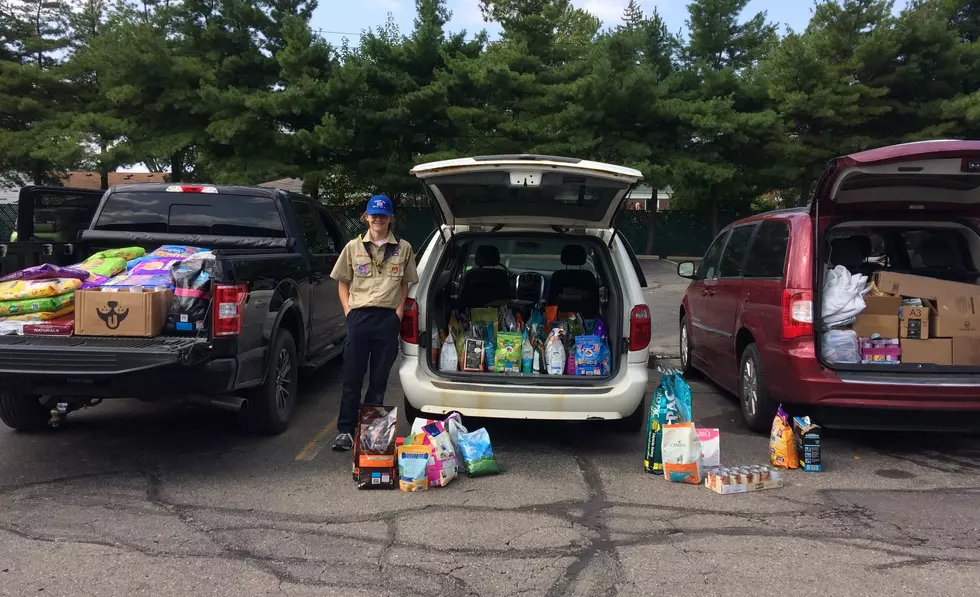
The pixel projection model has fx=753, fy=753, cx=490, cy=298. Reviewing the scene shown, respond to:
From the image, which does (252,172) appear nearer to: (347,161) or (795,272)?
(347,161)

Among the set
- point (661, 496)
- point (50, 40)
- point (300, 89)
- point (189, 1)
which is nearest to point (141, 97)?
point (189, 1)

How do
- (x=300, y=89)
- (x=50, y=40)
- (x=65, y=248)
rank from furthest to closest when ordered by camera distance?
(x=50, y=40) < (x=300, y=89) < (x=65, y=248)

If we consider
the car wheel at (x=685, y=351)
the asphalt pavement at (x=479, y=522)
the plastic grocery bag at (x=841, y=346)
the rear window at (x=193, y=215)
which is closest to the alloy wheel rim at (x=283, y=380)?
the asphalt pavement at (x=479, y=522)

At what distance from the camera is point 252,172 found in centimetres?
2003

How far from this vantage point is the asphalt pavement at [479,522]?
11.2ft

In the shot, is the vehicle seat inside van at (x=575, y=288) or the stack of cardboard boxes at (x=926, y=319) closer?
the stack of cardboard boxes at (x=926, y=319)

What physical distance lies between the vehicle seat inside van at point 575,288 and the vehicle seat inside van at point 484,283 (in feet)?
1.41

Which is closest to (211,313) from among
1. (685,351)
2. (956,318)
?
(956,318)

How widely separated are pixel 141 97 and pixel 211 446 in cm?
1856

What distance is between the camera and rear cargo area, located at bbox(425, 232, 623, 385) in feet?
17.4

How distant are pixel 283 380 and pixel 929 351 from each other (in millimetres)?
4770

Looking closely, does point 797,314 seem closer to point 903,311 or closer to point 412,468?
point 903,311

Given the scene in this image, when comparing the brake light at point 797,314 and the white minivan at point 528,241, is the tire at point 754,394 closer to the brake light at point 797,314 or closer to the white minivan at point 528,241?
the brake light at point 797,314

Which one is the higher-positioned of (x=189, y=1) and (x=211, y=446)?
(x=189, y=1)
